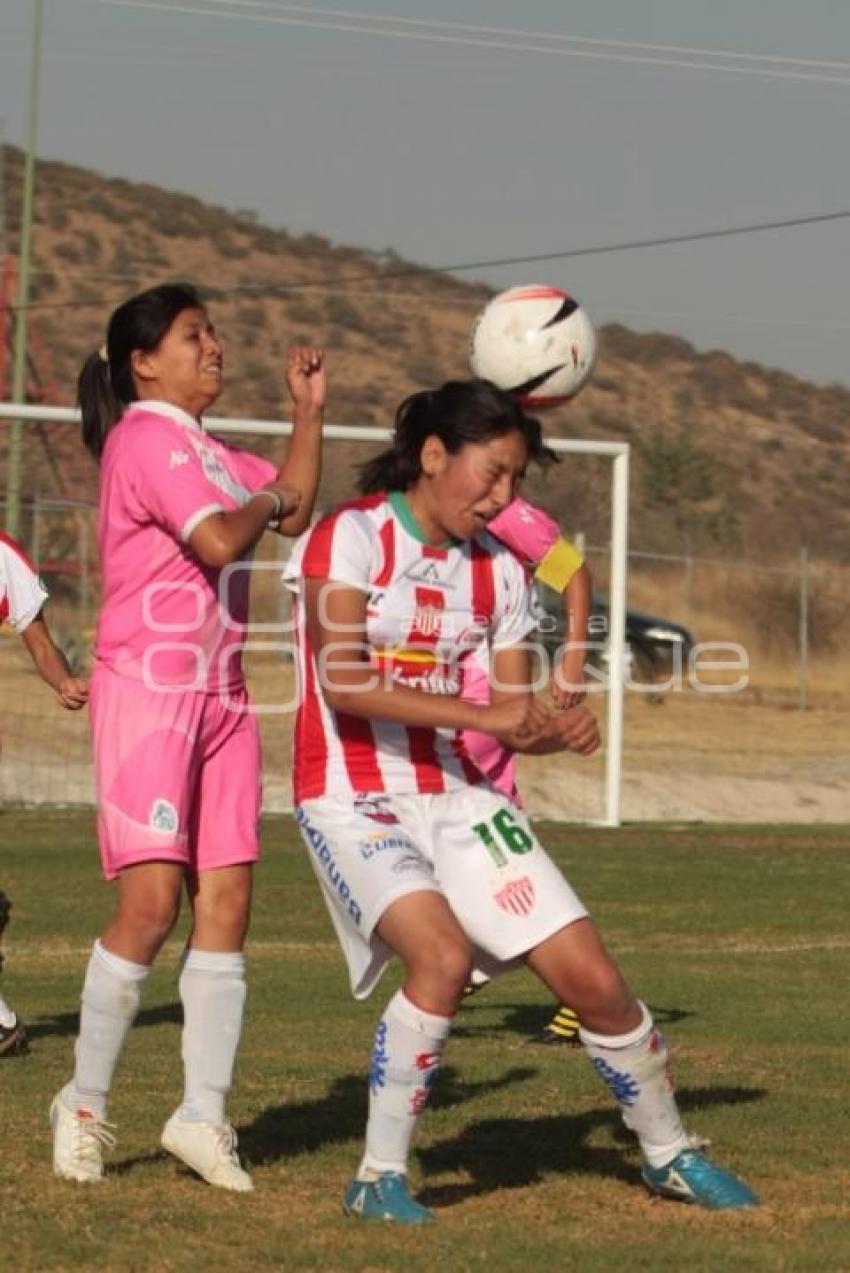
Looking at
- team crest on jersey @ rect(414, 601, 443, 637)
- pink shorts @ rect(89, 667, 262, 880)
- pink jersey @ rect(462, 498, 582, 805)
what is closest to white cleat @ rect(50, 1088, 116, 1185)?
pink shorts @ rect(89, 667, 262, 880)

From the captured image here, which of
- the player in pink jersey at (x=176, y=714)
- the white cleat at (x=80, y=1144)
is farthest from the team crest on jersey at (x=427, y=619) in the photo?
the white cleat at (x=80, y=1144)

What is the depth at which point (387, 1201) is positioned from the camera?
6.21 m

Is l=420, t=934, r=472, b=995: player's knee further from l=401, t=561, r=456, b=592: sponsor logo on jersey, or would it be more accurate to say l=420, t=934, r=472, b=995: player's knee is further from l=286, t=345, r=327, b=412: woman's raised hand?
l=286, t=345, r=327, b=412: woman's raised hand

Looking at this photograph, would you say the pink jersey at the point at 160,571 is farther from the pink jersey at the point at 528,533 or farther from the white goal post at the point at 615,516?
the white goal post at the point at 615,516

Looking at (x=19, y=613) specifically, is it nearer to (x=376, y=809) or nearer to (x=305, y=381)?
(x=305, y=381)

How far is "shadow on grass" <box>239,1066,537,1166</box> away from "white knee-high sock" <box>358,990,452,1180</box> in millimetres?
981

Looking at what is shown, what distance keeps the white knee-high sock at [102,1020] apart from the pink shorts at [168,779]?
0.24m

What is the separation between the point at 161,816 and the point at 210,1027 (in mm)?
532

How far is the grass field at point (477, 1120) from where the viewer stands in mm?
6070

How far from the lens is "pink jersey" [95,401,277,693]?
6.61m

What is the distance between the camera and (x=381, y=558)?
6344 mm

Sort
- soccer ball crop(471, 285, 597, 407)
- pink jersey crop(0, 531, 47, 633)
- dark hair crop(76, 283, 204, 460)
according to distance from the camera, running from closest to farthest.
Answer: dark hair crop(76, 283, 204, 460) < soccer ball crop(471, 285, 597, 407) < pink jersey crop(0, 531, 47, 633)

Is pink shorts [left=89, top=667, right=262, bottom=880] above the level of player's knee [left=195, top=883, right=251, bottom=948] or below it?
above

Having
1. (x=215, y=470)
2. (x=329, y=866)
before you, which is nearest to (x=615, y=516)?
(x=215, y=470)
